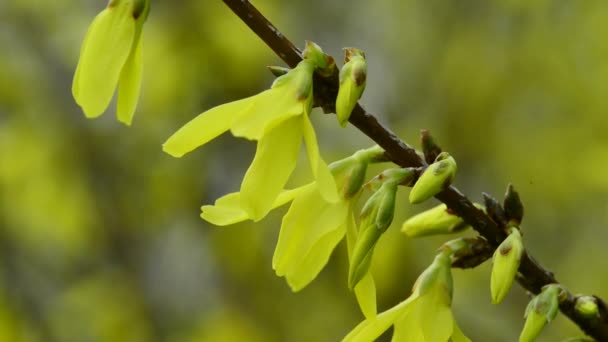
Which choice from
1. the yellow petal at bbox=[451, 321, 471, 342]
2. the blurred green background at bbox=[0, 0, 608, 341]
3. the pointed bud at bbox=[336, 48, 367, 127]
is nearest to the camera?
the pointed bud at bbox=[336, 48, 367, 127]

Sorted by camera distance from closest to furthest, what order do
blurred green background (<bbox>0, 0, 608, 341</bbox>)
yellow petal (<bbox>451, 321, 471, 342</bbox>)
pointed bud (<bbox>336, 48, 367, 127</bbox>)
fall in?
pointed bud (<bbox>336, 48, 367, 127</bbox>) < yellow petal (<bbox>451, 321, 471, 342</bbox>) < blurred green background (<bbox>0, 0, 608, 341</bbox>)

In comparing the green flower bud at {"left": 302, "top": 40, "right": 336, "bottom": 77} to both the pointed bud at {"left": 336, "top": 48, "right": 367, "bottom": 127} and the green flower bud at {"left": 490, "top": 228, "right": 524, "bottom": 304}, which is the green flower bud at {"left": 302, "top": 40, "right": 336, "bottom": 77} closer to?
the pointed bud at {"left": 336, "top": 48, "right": 367, "bottom": 127}

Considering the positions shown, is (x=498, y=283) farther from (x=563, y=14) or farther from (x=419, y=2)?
(x=419, y=2)

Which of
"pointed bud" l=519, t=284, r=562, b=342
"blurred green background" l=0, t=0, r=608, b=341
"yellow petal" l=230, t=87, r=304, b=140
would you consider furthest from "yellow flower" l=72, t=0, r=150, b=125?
"blurred green background" l=0, t=0, r=608, b=341

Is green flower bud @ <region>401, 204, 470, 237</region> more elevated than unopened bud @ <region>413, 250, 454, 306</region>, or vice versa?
green flower bud @ <region>401, 204, 470, 237</region>

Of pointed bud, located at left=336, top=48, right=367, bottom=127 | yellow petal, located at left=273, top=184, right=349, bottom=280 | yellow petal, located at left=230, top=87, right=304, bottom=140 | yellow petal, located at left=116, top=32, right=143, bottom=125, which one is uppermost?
yellow petal, located at left=116, top=32, right=143, bottom=125

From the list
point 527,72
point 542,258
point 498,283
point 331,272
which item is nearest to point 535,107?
point 527,72

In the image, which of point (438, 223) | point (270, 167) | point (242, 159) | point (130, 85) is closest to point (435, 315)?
point (438, 223)
